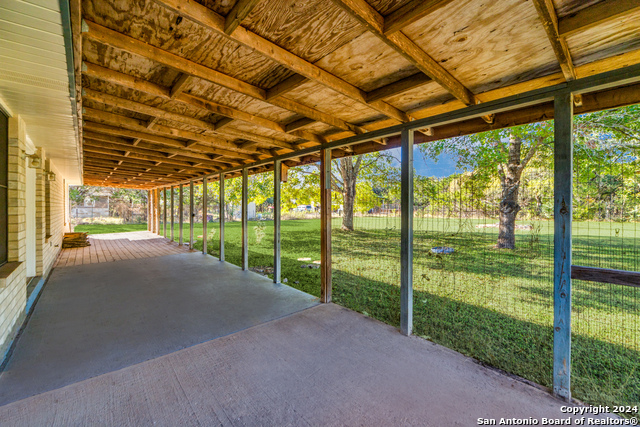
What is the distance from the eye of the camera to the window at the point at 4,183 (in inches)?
91.7

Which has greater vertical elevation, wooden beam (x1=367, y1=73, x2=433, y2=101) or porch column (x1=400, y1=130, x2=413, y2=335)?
wooden beam (x1=367, y1=73, x2=433, y2=101)

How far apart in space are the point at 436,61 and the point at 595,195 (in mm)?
1901

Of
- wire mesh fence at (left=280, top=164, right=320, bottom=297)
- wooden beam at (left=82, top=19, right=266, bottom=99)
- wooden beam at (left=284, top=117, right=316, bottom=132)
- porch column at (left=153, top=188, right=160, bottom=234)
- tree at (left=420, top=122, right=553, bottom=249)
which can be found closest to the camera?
wooden beam at (left=82, top=19, right=266, bottom=99)

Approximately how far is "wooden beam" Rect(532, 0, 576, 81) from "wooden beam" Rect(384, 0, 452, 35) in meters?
0.40

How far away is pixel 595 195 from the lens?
2.26 metres

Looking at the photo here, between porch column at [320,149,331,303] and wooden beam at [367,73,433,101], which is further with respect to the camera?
porch column at [320,149,331,303]

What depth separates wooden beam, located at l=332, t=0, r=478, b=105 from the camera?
1188mm

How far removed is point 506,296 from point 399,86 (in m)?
3.35

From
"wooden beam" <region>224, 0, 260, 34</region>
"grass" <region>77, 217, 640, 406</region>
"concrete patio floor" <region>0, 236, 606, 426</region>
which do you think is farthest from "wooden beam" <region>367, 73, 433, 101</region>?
"concrete patio floor" <region>0, 236, 606, 426</region>

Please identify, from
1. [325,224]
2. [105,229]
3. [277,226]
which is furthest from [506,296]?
[105,229]

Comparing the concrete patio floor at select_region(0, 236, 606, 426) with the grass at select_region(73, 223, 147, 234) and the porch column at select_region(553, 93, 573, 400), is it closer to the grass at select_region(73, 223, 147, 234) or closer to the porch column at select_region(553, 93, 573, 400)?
the porch column at select_region(553, 93, 573, 400)

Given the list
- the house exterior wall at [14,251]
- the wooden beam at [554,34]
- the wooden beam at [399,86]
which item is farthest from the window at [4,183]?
the wooden beam at [554,34]

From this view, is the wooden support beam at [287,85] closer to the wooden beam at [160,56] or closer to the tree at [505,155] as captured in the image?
the wooden beam at [160,56]

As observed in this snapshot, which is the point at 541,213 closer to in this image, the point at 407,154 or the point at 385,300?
the point at 407,154
